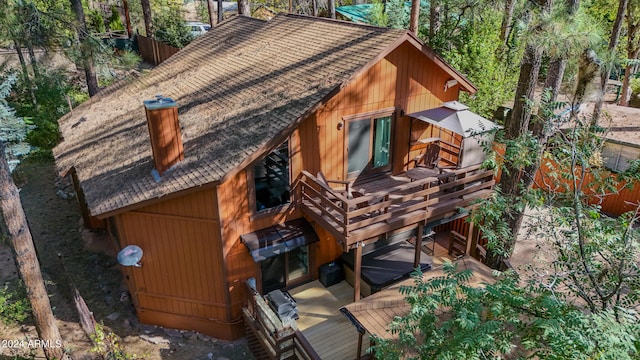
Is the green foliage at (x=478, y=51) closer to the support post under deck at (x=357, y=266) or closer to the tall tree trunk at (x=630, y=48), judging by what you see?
the tall tree trunk at (x=630, y=48)

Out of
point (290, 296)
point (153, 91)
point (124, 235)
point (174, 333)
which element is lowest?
point (174, 333)

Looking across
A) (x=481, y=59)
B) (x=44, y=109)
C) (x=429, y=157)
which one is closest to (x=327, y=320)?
(x=429, y=157)

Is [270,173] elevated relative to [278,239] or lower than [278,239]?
elevated

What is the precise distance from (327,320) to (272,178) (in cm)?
381

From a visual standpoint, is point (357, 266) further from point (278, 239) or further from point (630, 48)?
point (630, 48)

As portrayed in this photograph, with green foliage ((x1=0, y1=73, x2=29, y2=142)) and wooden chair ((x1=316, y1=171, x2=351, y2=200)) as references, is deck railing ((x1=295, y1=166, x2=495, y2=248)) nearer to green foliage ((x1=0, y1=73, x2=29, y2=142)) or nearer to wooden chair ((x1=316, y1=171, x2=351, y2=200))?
wooden chair ((x1=316, y1=171, x2=351, y2=200))

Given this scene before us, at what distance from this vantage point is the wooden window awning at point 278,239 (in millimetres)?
10414

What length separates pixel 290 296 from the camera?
451 inches

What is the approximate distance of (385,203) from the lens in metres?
10.3

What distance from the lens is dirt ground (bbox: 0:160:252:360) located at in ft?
34.9

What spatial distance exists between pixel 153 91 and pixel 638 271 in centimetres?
1554

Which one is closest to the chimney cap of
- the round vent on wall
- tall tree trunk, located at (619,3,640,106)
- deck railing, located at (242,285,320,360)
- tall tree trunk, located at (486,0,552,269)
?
the round vent on wall

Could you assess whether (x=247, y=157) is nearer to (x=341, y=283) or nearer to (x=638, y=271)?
(x=341, y=283)

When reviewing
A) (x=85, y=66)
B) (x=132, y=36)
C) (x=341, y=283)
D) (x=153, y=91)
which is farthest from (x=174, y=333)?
(x=132, y=36)
